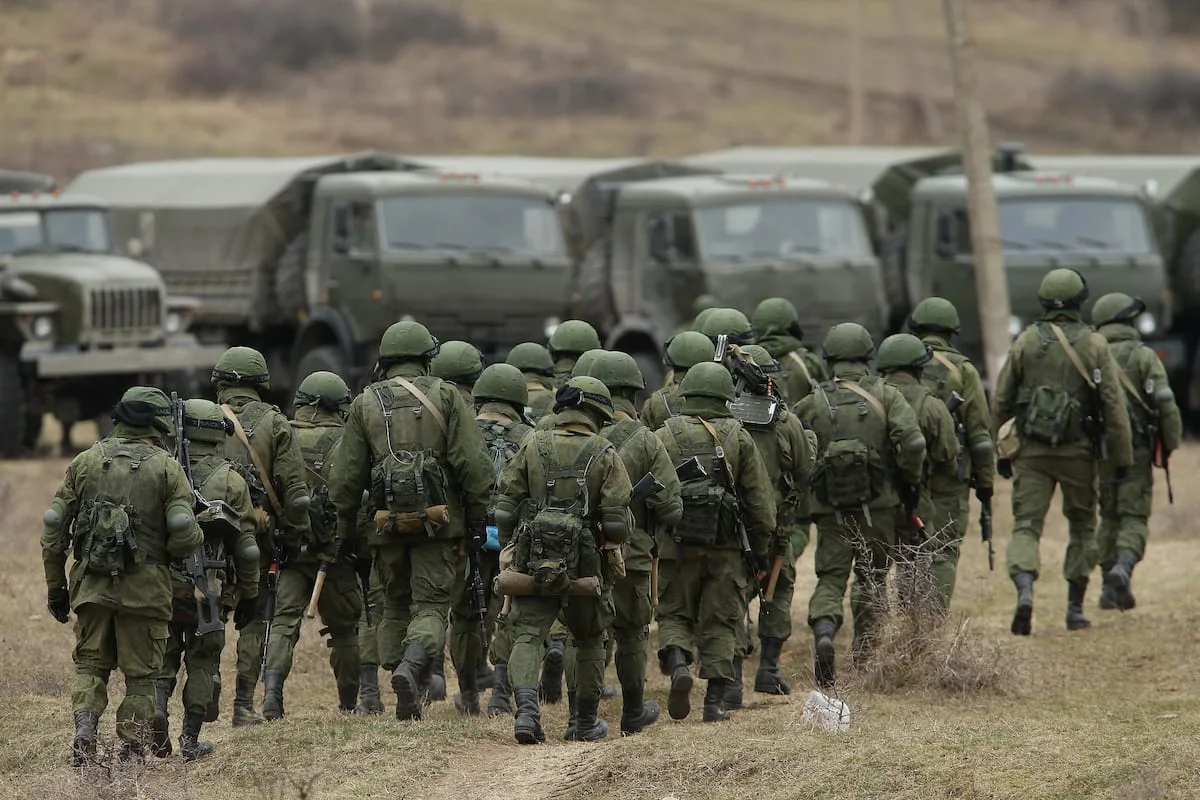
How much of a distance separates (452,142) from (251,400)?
35.1 metres

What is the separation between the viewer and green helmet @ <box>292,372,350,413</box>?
9.80 m

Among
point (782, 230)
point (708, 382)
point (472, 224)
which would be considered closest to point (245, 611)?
point (708, 382)

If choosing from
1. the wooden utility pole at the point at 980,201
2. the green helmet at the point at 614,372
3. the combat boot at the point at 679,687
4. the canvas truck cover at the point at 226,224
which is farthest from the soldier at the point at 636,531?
the canvas truck cover at the point at 226,224

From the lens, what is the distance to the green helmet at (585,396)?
8.65 m

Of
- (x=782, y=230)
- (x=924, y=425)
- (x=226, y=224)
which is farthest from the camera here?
(x=226, y=224)

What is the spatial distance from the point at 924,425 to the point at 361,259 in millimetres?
9347

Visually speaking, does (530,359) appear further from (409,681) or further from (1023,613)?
(1023,613)

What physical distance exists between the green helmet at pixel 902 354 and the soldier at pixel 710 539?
1.45 meters

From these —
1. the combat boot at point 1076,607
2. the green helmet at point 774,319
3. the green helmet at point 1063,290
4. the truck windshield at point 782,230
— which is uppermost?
the truck windshield at point 782,230

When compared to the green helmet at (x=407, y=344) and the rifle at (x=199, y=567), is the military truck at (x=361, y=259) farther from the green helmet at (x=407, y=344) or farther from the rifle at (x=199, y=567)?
the rifle at (x=199, y=567)

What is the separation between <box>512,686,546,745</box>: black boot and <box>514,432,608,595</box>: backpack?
0.40m

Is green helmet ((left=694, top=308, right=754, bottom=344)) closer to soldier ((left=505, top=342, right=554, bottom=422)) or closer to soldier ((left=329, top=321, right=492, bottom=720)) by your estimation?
soldier ((left=505, top=342, right=554, bottom=422))

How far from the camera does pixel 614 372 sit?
938 centimetres

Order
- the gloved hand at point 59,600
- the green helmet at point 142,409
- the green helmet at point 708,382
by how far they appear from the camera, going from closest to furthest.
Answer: the green helmet at point 142,409 < the gloved hand at point 59,600 < the green helmet at point 708,382
